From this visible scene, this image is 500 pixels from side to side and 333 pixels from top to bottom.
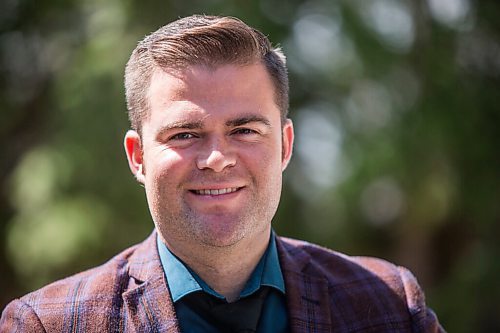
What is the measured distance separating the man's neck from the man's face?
0.04 meters

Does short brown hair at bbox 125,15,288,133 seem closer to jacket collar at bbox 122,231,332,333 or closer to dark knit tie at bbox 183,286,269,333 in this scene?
jacket collar at bbox 122,231,332,333

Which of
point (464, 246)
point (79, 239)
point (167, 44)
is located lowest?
point (464, 246)

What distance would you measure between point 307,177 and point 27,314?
10.7ft

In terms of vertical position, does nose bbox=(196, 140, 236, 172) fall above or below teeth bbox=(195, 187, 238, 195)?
above

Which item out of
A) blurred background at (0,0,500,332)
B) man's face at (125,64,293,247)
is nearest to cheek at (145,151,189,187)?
man's face at (125,64,293,247)

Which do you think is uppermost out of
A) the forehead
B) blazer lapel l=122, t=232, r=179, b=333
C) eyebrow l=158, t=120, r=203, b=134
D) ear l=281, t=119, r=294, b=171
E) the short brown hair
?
the short brown hair

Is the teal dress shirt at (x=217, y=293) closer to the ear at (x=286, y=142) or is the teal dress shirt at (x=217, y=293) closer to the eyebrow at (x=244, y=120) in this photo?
the ear at (x=286, y=142)

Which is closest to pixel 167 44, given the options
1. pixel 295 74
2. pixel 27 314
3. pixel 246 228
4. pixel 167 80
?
pixel 167 80

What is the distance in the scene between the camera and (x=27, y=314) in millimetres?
1801

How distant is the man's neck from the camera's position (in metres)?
1.83

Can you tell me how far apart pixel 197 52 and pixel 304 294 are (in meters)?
0.76

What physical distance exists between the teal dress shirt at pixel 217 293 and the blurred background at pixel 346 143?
2.83 meters

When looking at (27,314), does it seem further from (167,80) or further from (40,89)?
(40,89)

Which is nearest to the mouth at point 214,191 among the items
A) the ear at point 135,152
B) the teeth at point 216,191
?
the teeth at point 216,191
